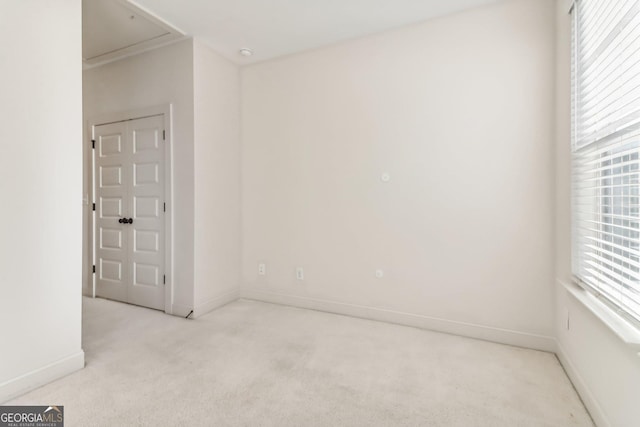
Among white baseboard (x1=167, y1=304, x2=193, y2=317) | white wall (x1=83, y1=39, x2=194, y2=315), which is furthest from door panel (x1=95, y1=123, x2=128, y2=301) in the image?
white baseboard (x1=167, y1=304, x2=193, y2=317)

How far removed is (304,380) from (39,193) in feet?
6.96

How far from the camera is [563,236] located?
2.25 m

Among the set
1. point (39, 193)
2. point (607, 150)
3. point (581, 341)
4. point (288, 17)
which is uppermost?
point (288, 17)

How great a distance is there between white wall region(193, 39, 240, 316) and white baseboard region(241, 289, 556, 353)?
52 cm

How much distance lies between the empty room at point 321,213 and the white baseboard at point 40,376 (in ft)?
0.06

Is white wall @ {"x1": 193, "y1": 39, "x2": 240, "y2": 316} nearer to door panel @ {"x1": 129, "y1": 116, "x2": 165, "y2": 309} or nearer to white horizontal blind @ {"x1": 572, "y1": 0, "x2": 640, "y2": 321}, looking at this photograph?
door panel @ {"x1": 129, "y1": 116, "x2": 165, "y2": 309}

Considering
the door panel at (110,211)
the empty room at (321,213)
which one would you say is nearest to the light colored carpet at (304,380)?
the empty room at (321,213)

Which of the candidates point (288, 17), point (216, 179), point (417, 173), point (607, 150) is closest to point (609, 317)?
point (607, 150)

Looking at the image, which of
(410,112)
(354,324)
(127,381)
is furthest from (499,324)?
(127,381)

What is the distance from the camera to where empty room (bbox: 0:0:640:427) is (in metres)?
1.73

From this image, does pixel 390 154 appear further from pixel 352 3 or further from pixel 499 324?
pixel 499 324

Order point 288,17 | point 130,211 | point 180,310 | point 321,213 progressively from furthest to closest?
point 130,211 → point 321,213 → point 180,310 → point 288,17

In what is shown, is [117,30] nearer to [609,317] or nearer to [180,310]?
[180,310]

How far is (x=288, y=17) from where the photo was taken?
2709 millimetres
